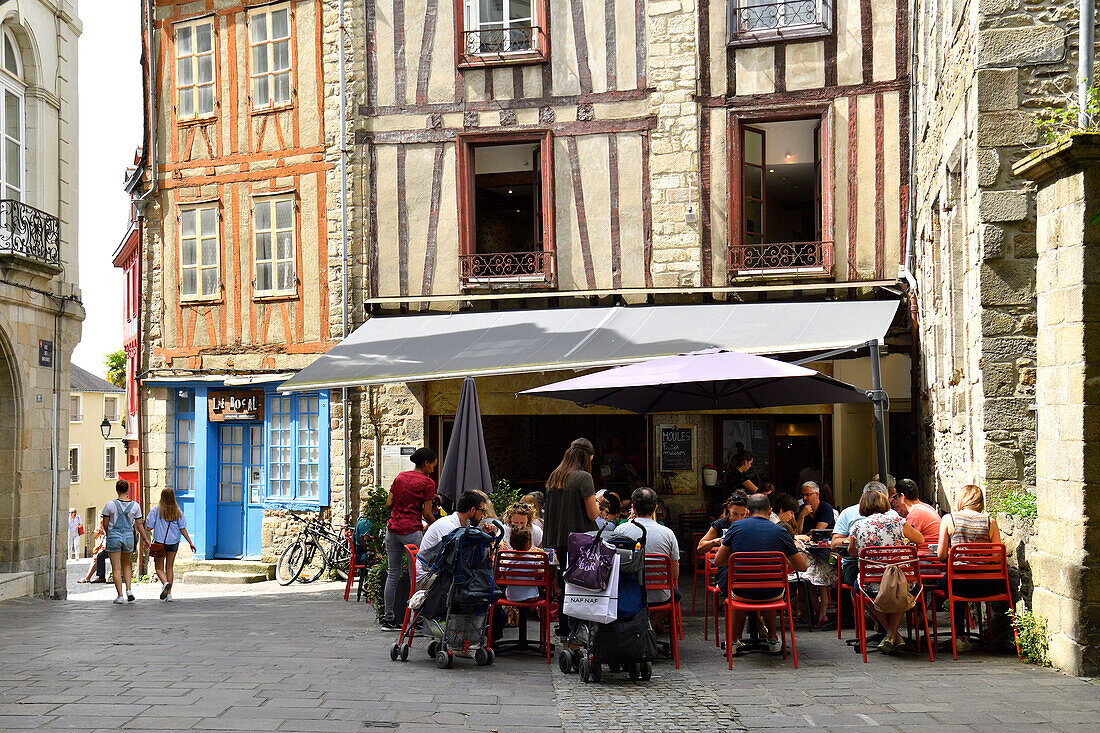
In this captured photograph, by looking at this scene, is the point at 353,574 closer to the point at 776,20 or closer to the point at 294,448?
the point at 294,448

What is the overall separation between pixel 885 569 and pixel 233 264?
995 cm

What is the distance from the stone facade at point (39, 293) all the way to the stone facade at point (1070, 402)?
9.28 meters

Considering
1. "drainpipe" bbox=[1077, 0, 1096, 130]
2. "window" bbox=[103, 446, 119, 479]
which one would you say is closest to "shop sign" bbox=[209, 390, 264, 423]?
"drainpipe" bbox=[1077, 0, 1096, 130]

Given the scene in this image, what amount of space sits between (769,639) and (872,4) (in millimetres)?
7988

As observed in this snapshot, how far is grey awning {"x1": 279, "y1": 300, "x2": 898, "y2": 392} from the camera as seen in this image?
419 inches

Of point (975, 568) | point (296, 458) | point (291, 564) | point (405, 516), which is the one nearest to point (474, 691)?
point (405, 516)

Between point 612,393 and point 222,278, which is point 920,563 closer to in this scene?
point 612,393

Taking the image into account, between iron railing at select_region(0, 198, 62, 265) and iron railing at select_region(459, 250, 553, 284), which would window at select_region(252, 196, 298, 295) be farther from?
iron railing at select_region(0, 198, 62, 265)

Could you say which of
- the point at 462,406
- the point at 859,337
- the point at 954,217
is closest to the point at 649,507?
the point at 462,406

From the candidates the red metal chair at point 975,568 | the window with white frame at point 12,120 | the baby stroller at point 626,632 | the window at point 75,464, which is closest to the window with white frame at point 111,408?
the window at point 75,464

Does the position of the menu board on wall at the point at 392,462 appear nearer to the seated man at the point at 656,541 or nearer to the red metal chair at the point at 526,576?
the red metal chair at the point at 526,576

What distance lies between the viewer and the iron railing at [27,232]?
11031mm

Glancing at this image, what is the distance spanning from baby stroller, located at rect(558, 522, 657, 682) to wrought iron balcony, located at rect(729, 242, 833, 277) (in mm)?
6769

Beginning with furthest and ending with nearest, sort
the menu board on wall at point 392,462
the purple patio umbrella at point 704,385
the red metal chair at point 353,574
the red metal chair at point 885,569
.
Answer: the menu board on wall at point 392,462 < the red metal chair at point 353,574 < the purple patio umbrella at point 704,385 < the red metal chair at point 885,569
